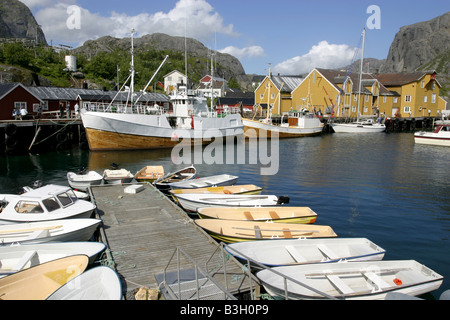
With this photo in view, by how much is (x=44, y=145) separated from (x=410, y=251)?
36.3 m

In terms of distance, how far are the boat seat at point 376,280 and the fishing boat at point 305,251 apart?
38.7 inches

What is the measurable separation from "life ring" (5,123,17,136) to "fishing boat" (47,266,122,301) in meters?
31.2

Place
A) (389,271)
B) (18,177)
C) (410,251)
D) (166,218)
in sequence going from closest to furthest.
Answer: (389,271) < (410,251) < (166,218) < (18,177)

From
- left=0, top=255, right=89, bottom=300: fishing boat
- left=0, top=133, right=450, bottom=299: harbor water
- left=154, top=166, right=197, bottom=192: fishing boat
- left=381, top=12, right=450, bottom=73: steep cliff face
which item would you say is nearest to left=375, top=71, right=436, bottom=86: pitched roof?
left=0, top=133, right=450, bottom=299: harbor water

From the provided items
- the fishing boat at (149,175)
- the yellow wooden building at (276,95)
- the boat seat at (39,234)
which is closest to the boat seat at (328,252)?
the boat seat at (39,234)

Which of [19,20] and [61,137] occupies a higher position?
[19,20]

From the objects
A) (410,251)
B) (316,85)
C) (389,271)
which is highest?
(316,85)

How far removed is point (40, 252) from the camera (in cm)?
935

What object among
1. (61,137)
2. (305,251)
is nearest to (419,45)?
(61,137)

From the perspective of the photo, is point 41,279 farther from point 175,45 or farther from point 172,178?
point 175,45

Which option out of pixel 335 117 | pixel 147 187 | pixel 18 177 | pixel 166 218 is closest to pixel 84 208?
pixel 166 218

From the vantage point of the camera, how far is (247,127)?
50.3 meters

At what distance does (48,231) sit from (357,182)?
19033 mm
